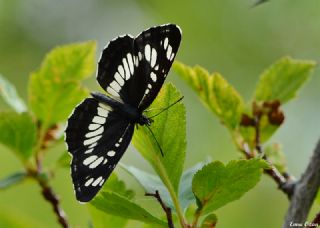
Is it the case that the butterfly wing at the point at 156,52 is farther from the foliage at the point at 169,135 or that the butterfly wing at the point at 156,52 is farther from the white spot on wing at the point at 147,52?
the foliage at the point at 169,135

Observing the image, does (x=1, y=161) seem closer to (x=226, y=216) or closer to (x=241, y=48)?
(x=226, y=216)

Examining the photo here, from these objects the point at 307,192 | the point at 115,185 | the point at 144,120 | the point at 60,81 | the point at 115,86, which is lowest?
the point at 307,192

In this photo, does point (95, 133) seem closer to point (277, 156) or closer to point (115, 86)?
point (115, 86)

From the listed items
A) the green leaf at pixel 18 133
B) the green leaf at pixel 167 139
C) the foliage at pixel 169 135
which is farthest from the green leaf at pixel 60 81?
the green leaf at pixel 167 139

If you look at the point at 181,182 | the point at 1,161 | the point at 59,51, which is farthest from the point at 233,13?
the point at 181,182

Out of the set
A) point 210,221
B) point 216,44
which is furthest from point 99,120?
point 216,44

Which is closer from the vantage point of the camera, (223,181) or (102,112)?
(223,181)
